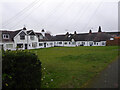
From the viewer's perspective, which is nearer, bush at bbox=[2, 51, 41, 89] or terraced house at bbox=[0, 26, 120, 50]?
bush at bbox=[2, 51, 41, 89]

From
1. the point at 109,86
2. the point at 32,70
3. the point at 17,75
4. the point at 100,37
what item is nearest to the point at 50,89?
the point at 32,70

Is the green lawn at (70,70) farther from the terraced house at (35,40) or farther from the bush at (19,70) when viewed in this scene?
the terraced house at (35,40)

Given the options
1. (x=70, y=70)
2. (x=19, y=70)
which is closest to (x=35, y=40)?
(x=70, y=70)

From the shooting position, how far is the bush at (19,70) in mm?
3562

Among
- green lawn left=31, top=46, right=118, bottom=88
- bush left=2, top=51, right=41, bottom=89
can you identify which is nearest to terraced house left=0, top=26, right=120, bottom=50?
green lawn left=31, top=46, right=118, bottom=88

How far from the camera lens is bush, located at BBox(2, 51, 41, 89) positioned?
356cm

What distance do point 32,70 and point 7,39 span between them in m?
26.6

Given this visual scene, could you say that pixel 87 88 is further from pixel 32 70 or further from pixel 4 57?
pixel 4 57

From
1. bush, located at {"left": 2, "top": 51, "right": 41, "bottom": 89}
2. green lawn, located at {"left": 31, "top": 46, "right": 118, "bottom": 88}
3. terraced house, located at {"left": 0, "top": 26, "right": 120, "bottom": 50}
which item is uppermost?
terraced house, located at {"left": 0, "top": 26, "right": 120, "bottom": 50}

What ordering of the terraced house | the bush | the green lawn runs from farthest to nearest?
the terraced house
the green lawn
the bush

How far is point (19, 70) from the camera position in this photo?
3.77 m

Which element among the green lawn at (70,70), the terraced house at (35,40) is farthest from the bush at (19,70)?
the terraced house at (35,40)

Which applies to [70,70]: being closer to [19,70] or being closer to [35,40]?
[19,70]

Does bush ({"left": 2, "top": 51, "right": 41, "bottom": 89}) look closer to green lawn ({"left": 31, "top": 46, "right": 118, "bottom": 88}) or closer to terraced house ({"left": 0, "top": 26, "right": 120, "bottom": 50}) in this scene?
green lawn ({"left": 31, "top": 46, "right": 118, "bottom": 88})
